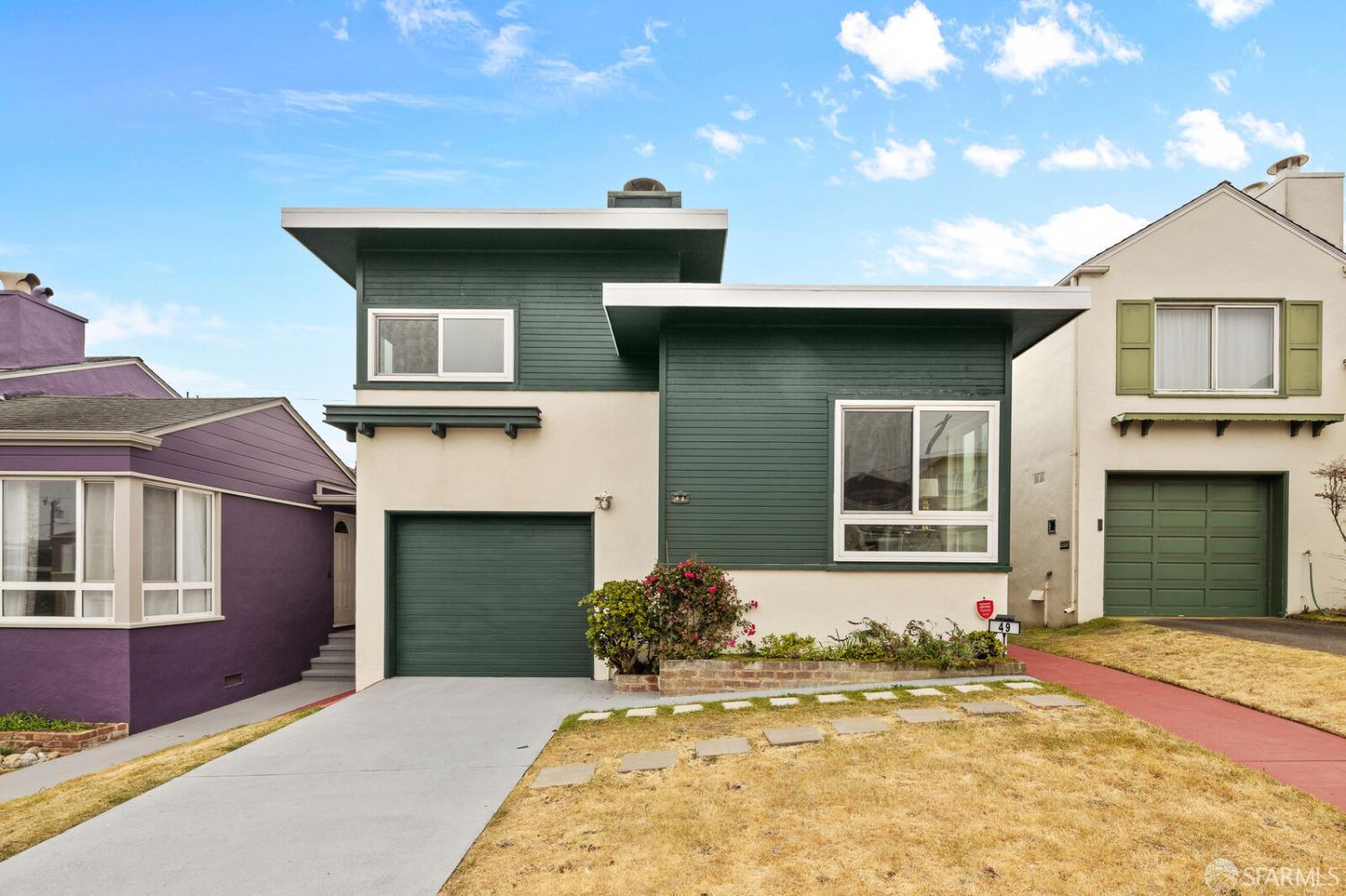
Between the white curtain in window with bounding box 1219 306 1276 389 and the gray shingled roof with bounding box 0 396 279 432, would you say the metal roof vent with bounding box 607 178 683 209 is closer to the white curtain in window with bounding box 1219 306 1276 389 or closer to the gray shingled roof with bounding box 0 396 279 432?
the gray shingled roof with bounding box 0 396 279 432

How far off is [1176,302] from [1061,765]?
8.31m

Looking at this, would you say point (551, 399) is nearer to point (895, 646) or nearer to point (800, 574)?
point (800, 574)

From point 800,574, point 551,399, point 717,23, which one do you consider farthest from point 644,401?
point 717,23

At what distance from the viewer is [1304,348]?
959 centimetres

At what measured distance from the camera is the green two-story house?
6.93m

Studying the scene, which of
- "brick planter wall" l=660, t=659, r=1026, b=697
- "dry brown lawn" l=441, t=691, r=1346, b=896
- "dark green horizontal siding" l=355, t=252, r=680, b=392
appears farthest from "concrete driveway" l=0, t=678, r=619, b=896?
"dark green horizontal siding" l=355, t=252, r=680, b=392

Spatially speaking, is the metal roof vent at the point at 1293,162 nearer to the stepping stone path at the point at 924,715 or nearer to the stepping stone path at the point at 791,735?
the stepping stone path at the point at 924,715

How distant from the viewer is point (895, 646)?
6684 mm

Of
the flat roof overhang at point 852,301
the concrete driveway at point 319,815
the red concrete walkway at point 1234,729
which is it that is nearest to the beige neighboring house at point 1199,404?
the red concrete walkway at point 1234,729

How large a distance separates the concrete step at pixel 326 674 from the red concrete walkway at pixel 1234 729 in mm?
9125

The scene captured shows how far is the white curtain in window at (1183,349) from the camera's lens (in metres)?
9.80

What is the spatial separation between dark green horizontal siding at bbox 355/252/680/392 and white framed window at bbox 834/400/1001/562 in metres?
2.44

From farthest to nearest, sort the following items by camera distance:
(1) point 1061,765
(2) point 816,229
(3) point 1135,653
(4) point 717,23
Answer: (2) point 816,229 → (4) point 717,23 → (3) point 1135,653 → (1) point 1061,765

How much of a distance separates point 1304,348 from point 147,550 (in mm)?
14846
